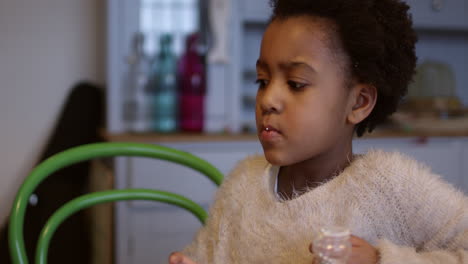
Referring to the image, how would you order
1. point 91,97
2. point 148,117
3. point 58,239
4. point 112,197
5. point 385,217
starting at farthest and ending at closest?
point 91,97 → point 148,117 → point 58,239 → point 112,197 → point 385,217

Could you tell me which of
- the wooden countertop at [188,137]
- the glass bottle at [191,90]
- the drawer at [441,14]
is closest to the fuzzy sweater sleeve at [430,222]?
the wooden countertop at [188,137]

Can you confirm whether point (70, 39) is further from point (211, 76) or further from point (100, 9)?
point (211, 76)

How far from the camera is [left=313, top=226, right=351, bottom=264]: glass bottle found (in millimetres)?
416

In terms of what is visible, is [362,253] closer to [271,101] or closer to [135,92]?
[271,101]

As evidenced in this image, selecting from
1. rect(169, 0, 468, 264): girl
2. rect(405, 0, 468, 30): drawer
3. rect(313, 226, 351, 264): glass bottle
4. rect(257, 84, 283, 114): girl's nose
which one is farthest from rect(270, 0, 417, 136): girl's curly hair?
rect(405, 0, 468, 30): drawer

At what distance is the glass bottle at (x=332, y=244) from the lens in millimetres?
416

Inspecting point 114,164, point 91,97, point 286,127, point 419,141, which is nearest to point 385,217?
point 286,127

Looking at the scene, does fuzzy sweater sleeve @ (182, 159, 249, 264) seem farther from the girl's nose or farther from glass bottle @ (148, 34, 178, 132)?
glass bottle @ (148, 34, 178, 132)

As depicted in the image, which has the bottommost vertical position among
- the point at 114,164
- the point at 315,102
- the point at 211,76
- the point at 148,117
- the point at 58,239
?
the point at 58,239

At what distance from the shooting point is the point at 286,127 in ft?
2.31

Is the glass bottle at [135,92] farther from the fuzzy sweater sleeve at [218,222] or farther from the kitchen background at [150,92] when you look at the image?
the fuzzy sweater sleeve at [218,222]

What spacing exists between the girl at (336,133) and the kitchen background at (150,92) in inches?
47.0

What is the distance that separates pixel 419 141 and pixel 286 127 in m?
1.66

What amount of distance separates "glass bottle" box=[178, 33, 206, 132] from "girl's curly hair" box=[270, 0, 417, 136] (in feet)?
4.31
